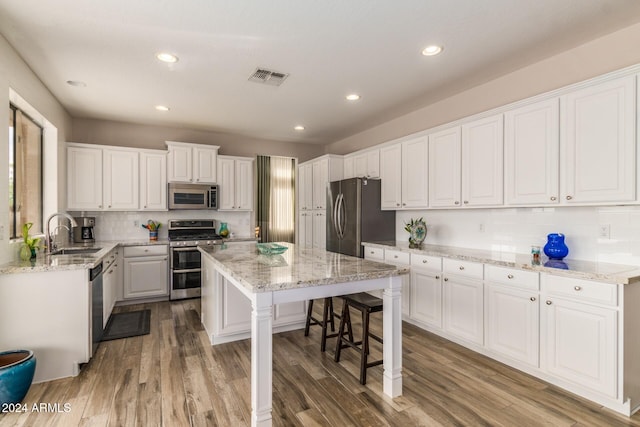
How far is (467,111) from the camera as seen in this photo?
12.3 feet

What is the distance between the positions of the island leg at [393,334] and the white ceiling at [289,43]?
1880 mm

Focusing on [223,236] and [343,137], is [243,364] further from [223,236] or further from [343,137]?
[343,137]

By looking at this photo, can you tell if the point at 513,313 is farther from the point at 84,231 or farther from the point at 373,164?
the point at 84,231

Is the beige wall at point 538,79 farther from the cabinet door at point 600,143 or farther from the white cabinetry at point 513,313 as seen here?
the white cabinetry at point 513,313

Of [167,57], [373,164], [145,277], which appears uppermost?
[167,57]

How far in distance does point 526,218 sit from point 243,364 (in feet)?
9.59

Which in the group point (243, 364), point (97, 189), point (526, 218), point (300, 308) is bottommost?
point (243, 364)

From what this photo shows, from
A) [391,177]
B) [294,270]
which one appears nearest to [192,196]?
[391,177]

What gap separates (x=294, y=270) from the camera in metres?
2.19

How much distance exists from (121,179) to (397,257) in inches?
161

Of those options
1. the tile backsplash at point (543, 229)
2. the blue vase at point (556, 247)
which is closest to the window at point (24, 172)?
the tile backsplash at point (543, 229)

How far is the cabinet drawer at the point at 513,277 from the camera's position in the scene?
2.53 m

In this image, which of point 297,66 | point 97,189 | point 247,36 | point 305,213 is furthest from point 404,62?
point 97,189

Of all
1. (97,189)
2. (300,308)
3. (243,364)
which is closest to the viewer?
(243,364)
